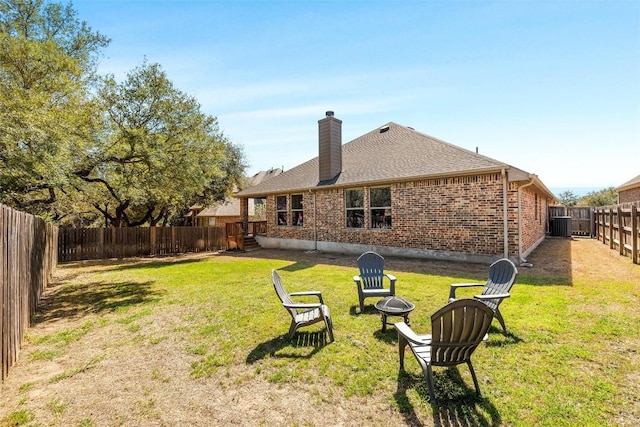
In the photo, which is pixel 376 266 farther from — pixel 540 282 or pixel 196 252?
pixel 196 252

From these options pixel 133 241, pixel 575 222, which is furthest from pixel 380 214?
pixel 575 222

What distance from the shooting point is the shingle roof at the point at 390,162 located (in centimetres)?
1114

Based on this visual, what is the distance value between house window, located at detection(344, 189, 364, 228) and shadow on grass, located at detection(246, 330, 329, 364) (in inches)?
377

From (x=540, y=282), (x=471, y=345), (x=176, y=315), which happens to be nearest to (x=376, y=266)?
(x=471, y=345)

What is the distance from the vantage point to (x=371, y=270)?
20.6 feet

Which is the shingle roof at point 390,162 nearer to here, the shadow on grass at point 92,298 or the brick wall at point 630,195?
the shadow on grass at point 92,298

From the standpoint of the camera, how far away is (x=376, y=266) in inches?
247

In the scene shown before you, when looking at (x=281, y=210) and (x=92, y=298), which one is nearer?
(x=92, y=298)

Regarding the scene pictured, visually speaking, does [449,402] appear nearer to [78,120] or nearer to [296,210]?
[78,120]

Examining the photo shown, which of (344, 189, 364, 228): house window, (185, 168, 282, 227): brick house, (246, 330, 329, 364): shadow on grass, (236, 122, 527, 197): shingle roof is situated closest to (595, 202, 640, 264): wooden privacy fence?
(236, 122, 527, 197): shingle roof

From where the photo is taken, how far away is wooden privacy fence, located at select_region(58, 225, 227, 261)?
14.3 m

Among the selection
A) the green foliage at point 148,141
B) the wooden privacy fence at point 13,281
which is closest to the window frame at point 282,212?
the green foliage at point 148,141

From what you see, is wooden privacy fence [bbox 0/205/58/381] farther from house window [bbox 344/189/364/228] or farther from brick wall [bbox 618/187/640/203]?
brick wall [bbox 618/187/640/203]

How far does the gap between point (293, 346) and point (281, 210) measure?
13.8 metres
